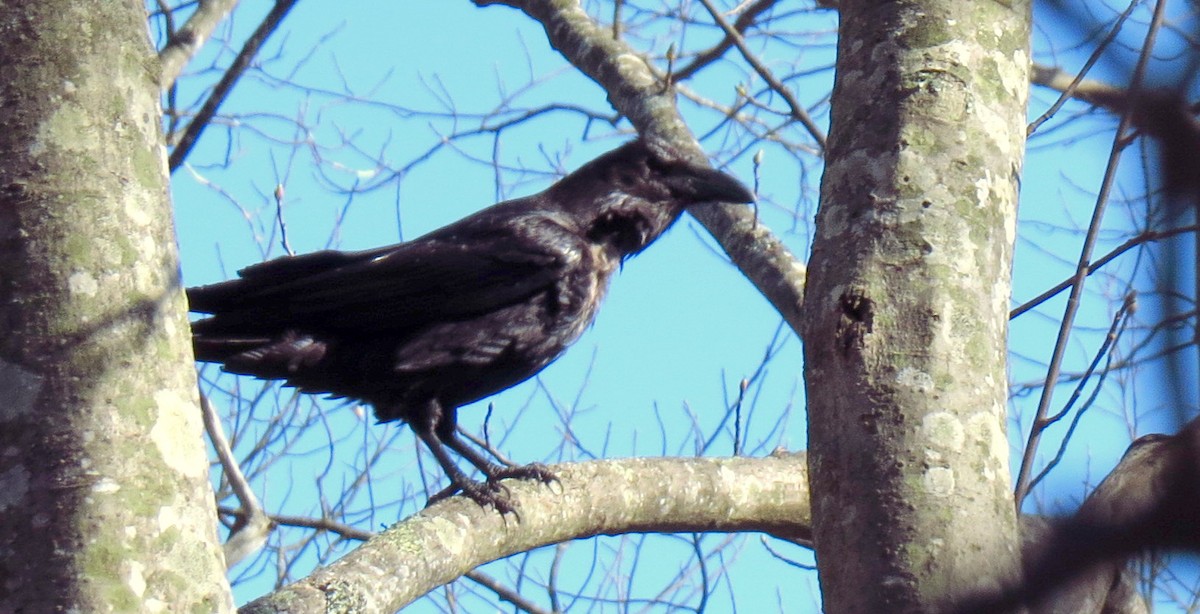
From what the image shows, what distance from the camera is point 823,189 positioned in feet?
6.98

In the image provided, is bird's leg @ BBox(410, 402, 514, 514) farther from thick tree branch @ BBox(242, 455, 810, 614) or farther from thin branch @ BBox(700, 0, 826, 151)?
thin branch @ BBox(700, 0, 826, 151)

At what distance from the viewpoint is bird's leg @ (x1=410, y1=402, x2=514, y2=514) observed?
136 inches

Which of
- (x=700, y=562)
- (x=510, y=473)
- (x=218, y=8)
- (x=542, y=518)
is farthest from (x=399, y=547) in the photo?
(x=218, y=8)

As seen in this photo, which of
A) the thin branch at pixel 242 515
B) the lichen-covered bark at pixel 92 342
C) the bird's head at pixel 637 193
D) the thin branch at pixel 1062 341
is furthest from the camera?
the bird's head at pixel 637 193

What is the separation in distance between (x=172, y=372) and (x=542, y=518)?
161 cm

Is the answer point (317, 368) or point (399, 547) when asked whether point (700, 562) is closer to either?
point (317, 368)

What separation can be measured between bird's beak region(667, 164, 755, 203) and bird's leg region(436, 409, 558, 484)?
1.23 meters

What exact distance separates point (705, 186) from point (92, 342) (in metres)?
3.34

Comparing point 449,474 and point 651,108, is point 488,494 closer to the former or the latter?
point 449,474

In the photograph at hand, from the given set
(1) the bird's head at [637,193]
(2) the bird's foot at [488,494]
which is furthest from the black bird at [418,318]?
(2) the bird's foot at [488,494]

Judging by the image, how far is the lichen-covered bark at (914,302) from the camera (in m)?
1.75

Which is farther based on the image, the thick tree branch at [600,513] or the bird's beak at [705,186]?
the bird's beak at [705,186]

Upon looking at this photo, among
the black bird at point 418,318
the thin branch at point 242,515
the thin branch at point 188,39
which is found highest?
the thin branch at point 188,39

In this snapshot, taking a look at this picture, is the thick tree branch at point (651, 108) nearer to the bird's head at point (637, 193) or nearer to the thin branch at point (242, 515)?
the bird's head at point (637, 193)
